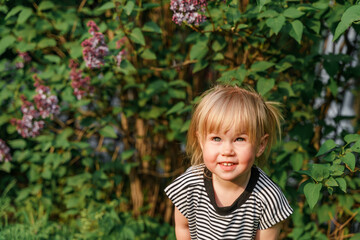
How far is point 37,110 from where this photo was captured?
276cm

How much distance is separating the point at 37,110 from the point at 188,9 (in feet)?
4.05

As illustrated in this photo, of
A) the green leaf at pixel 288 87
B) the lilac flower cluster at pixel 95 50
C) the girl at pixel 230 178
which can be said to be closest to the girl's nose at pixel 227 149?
the girl at pixel 230 178

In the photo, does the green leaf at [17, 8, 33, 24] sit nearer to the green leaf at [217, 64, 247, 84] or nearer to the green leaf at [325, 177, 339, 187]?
the green leaf at [217, 64, 247, 84]

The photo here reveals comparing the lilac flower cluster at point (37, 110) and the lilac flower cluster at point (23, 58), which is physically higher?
the lilac flower cluster at point (23, 58)

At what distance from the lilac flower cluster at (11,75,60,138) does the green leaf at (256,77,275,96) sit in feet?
3.99

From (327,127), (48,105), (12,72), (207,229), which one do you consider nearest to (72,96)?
(48,105)

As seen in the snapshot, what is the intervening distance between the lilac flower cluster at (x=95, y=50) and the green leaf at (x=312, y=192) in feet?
4.14

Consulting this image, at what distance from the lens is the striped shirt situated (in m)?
1.78

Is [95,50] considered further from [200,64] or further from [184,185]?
[184,185]

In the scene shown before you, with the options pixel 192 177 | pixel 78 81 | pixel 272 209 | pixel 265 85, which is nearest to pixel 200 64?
pixel 265 85

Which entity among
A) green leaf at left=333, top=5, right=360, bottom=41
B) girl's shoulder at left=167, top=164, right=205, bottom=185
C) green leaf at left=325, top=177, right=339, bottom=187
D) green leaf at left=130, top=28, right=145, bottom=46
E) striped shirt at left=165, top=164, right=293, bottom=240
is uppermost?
green leaf at left=333, top=5, right=360, bottom=41

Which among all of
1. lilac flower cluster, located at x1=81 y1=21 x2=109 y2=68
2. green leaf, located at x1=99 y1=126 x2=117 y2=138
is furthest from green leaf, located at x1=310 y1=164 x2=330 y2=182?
green leaf, located at x1=99 y1=126 x2=117 y2=138

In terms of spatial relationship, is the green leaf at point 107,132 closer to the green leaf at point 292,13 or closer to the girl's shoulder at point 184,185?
the girl's shoulder at point 184,185

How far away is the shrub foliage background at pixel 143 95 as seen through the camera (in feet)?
7.82
